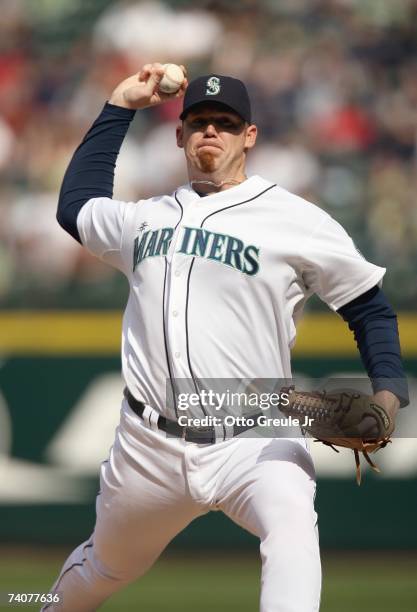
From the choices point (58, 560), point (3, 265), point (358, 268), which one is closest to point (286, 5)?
point (3, 265)

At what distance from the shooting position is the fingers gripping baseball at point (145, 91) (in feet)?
13.5

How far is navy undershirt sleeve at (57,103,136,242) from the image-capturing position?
416 cm

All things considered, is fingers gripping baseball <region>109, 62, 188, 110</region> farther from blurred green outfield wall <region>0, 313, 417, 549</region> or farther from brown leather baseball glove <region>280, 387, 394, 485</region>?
blurred green outfield wall <region>0, 313, 417, 549</region>

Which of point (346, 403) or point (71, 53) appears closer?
point (346, 403)

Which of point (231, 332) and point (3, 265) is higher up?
point (3, 265)

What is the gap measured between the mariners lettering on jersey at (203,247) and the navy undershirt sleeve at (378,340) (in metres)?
0.36

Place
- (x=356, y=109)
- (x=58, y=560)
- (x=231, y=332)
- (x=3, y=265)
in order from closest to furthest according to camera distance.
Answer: (x=231, y=332) < (x=58, y=560) < (x=3, y=265) < (x=356, y=109)

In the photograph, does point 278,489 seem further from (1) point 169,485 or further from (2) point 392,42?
(2) point 392,42

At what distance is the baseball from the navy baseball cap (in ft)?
0.57

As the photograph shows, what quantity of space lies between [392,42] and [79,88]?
2440 millimetres

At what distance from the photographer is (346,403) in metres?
3.49

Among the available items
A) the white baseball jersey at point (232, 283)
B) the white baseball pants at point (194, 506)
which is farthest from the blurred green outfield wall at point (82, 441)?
the white baseball jersey at point (232, 283)

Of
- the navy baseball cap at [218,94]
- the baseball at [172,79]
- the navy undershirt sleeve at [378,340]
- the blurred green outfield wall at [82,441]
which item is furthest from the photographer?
the blurred green outfield wall at [82,441]

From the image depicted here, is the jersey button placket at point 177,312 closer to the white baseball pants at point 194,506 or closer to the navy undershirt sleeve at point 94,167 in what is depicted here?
the white baseball pants at point 194,506
